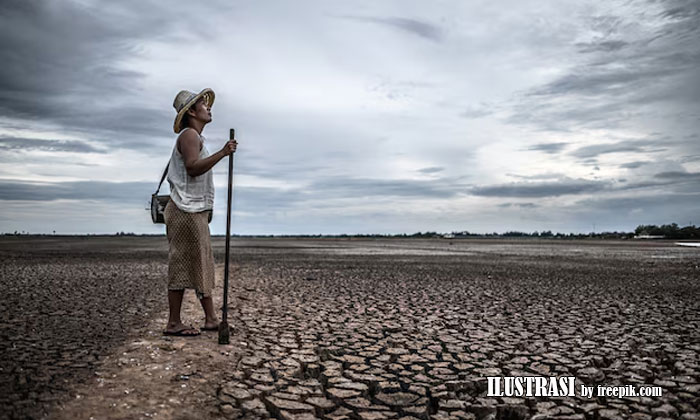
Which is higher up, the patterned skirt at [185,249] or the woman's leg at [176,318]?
the patterned skirt at [185,249]

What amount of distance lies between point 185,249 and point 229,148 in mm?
872

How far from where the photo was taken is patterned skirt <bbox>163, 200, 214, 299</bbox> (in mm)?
3699

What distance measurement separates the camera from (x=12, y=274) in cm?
898

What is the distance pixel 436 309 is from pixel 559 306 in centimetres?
156

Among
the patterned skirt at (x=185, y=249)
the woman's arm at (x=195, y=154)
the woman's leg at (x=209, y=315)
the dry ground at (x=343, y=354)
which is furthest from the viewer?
the woman's leg at (x=209, y=315)

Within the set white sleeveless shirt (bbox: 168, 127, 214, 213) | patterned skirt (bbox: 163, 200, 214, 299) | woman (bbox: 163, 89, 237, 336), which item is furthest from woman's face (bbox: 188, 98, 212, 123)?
patterned skirt (bbox: 163, 200, 214, 299)

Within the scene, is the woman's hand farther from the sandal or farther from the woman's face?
the sandal

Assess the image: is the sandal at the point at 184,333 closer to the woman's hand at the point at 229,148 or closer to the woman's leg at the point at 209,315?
the woman's leg at the point at 209,315

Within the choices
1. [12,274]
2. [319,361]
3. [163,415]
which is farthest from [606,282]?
[12,274]

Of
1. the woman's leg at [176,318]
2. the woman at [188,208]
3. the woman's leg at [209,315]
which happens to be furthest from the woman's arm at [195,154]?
the woman's leg at [209,315]

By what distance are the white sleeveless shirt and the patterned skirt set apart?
59 millimetres

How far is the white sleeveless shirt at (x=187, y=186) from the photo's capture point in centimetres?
370

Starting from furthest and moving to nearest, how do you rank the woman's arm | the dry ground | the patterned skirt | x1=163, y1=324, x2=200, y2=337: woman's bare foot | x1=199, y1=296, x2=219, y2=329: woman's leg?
1. x1=199, y1=296, x2=219, y2=329: woman's leg
2. x1=163, y1=324, x2=200, y2=337: woman's bare foot
3. the patterned skirt
4. the woman's arm
5. the dry ground

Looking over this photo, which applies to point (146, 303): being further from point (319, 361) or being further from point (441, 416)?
point (441, 416)
